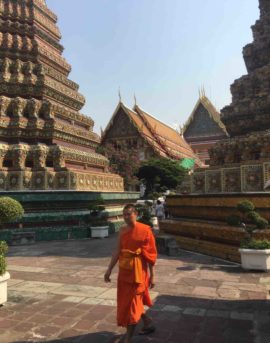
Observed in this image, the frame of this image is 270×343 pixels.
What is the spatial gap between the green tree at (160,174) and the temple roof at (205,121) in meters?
15.4

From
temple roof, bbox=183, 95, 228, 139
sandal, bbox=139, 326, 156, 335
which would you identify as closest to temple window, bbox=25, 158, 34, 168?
sandal, bbox=139, 326, 156, 335

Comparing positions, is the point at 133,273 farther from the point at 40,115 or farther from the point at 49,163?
the point at 40,115

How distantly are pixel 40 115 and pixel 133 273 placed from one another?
12201 mm

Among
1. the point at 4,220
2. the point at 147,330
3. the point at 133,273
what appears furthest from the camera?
the point at 4,220

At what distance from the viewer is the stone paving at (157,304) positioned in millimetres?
4062

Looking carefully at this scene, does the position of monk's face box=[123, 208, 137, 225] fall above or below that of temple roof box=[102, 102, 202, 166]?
below

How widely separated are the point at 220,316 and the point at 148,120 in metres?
38.5

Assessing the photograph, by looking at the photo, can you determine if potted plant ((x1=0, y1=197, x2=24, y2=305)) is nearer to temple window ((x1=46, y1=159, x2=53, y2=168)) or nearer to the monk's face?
the monk's face

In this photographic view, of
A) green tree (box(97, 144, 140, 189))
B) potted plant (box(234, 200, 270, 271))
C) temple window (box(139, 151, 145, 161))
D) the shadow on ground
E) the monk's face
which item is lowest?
the shadow on ground

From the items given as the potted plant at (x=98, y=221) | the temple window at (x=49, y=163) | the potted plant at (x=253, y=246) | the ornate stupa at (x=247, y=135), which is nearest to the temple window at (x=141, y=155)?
the temple window at (x=49, y=163)

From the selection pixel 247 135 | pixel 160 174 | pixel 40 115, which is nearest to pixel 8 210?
pixel 247 135

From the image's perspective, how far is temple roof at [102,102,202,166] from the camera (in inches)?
1533

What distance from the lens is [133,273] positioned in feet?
12.8

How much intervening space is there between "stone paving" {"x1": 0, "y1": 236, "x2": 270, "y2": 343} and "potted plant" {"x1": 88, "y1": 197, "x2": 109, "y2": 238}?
4.86 meters
